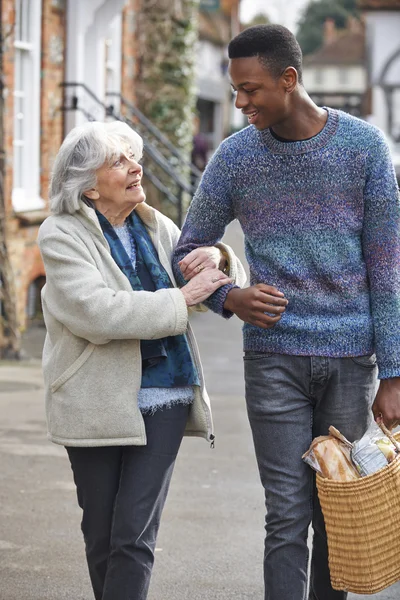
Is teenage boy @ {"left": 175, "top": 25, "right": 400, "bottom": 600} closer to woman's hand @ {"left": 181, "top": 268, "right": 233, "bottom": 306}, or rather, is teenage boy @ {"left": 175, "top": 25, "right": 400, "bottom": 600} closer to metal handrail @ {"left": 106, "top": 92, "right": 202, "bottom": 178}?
woman's hand @ {"left": 181, "top": 268, "right": 233, "bottom": 306}

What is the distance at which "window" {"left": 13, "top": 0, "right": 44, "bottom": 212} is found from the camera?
36.0 ft

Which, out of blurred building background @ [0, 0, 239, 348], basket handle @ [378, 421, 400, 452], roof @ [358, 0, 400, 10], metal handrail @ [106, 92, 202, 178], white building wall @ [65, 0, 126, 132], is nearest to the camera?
→ basket handle @ [378, 421, 400, 452]

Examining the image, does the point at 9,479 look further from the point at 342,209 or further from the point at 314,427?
the point at 342,209

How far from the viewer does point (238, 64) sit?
126 inches

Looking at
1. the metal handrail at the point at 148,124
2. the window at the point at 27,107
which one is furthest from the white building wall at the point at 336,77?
the window at the point at 27,107

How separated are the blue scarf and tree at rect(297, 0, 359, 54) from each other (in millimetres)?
70805

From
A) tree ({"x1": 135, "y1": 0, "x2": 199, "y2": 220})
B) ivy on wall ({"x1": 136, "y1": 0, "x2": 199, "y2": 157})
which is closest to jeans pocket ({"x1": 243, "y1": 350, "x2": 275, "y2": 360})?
tree ({"x1": 135, "y1": 0, "x2": 199, "y2": 220})

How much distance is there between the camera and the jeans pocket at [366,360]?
11.1ft

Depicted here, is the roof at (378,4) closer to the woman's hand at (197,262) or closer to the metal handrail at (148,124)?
the metal handrail at (148,124)

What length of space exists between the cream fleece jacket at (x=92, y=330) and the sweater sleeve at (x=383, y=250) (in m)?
0.57

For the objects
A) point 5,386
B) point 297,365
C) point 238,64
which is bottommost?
point 5,386

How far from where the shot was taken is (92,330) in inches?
132

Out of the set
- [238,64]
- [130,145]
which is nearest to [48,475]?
[130,145]

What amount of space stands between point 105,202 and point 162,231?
0.24 meters
